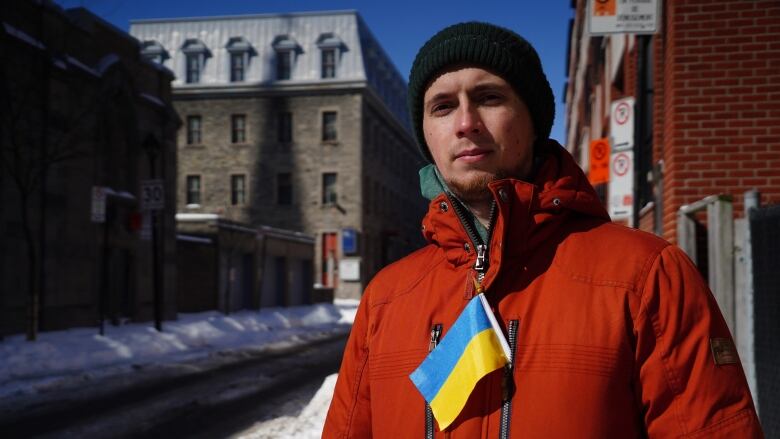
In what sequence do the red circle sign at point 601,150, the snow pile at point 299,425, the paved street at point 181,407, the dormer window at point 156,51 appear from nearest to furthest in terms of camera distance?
the snow pile at point 299,425
the paved street at point 181,407
the red circle sign at point 601,150
the dormer window at point 156,51

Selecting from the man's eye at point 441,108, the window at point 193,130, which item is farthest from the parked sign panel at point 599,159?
the window at point 193,130

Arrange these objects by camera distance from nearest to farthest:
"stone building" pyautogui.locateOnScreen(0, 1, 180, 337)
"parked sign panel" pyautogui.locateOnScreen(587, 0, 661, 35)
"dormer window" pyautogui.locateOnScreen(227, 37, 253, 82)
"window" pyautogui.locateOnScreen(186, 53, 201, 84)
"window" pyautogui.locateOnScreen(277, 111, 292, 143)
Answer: "parked sign panel" pyautogui.locateOnScreen(587, 0, 661, 35), "stone building" pyautogui.locateOnScreen(0, 1, 180, 337), "window" pyautogui.locateOnScreen(277, 111, 292, 143), "dormer window" pyautogui.locateOnScreen(227, 37, 253, 82), "window" pyautogui.locateOnScreen(186, 53, 201, 84)

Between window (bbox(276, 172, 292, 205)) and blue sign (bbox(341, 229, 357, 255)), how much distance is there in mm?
3850

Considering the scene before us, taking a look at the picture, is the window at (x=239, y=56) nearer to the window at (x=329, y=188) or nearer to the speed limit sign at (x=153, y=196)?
the window at (x=329, y=188)

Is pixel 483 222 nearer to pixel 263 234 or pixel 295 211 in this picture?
pixel 263 234

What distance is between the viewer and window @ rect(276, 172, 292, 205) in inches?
1661

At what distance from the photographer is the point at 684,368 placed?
1.62 metres

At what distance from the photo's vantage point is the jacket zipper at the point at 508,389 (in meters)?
1.72

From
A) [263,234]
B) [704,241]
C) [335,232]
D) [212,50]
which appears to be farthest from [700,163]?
[212,50]

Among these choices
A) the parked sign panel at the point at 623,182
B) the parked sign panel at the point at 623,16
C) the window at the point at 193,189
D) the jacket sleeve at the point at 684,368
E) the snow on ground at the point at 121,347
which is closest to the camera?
the jacket sleeve at the point at 684,368

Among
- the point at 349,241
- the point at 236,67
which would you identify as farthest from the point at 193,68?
the point at 349,241

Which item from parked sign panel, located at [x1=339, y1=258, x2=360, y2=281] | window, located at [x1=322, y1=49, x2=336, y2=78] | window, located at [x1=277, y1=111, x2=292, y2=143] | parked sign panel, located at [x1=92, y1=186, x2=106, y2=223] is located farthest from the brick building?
window, located at [x1=322, y1=49, x2=336, y2=78]

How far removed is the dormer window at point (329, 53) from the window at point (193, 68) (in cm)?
751

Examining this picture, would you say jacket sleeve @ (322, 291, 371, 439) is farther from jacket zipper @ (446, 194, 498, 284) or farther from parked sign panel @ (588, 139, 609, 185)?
parked sign panel @ (588, 139, 609, 185)
